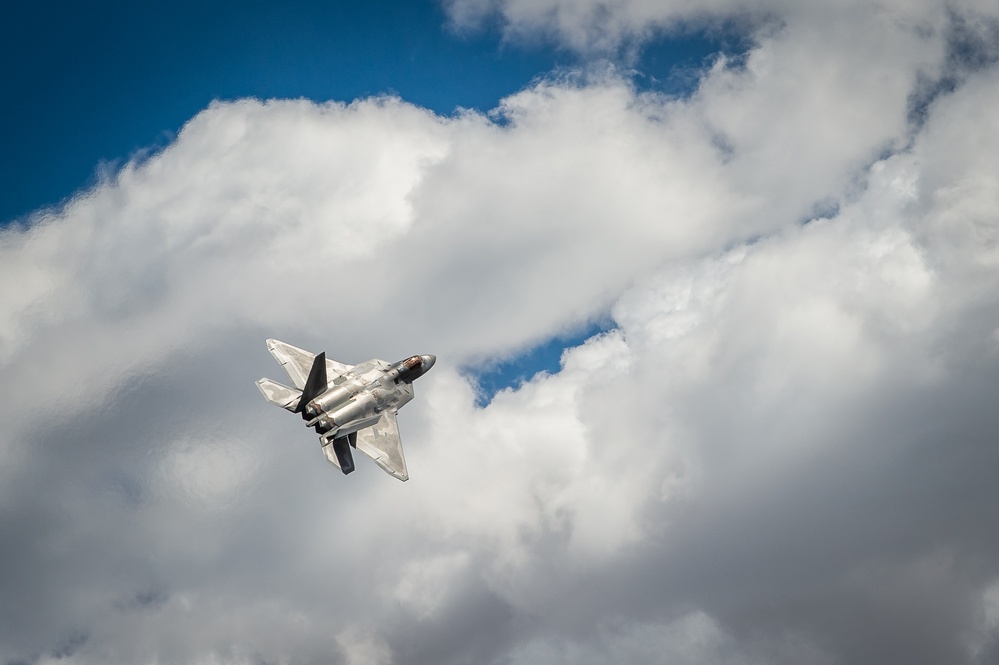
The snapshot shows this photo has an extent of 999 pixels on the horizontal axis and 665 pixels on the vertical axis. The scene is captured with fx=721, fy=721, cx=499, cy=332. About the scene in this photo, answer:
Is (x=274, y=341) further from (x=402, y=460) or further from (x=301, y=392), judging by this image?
(x=402, y=460)

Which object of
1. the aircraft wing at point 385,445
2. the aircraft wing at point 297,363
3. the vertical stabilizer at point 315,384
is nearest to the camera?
the vertical stabilizer at point 315,384

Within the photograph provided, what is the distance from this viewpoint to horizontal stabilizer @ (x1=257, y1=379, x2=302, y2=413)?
8156 cm

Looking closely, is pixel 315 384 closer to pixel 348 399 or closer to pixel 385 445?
pixel 348 399

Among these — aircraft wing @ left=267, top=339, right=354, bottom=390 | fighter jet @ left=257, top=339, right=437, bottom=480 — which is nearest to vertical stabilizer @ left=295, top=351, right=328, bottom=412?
fighter jet @ left=257, top=339, right=437, bottom=480

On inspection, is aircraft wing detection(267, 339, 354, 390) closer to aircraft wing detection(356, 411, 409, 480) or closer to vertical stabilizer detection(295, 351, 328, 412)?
vertical stabilizer detection(295, 351, 328, 412)

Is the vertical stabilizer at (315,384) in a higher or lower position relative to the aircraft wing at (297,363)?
lower

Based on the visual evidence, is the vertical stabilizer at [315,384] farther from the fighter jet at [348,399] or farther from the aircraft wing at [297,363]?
the aircraft wing at [297,363]

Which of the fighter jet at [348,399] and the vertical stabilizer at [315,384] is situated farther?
the fighter jet at [348,399]

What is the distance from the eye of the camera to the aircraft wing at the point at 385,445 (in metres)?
81.4

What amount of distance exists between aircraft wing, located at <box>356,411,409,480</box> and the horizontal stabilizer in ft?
26.8

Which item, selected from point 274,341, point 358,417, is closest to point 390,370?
point 358,417

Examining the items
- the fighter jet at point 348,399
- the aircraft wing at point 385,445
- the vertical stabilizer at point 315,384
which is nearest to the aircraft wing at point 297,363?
the fighter jet at point 348,399

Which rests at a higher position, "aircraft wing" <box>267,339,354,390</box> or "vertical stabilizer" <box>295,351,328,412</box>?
"aircraft wing" <box>267,339,354,390</box>

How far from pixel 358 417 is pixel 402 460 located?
703 cm
